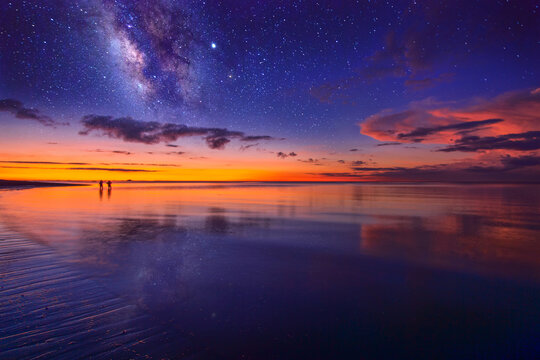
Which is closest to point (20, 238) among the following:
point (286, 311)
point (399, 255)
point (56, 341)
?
point (56, 341)

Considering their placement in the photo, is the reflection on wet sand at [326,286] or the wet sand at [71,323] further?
the reflection on wet sand at [326,286]

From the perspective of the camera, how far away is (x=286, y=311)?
469 centimetres

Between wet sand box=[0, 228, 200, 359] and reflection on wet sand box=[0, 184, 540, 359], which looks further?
reflection on wet sand box=[0, 184, 540, 359]

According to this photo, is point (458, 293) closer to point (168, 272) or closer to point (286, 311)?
point (286, 311)

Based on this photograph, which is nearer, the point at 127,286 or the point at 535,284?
the point at 127,286

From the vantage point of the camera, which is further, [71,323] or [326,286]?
[326,286]

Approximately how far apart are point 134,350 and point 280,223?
34.9 feet

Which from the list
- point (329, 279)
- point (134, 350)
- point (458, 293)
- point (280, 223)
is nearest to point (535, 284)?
point (458, 293)

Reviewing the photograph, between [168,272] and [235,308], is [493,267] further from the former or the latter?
[168,272]

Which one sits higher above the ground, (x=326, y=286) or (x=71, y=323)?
(x=71, y=323)

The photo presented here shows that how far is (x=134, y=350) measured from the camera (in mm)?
3479

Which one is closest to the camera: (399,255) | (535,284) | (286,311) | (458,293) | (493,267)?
(286,311)

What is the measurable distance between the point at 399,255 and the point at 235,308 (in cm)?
547

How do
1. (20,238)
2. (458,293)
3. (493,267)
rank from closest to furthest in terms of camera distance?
(458,293), (493,267), (20,238)
